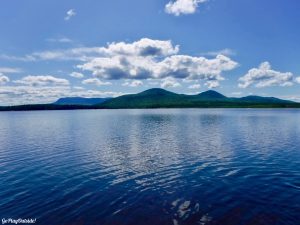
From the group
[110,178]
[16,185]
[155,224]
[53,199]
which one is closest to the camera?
[155,224]

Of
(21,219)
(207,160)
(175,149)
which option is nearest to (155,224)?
(21,219)

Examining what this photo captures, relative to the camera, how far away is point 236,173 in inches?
1136

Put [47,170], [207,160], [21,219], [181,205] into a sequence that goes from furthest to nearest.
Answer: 1. [207,160]
2. [47,170]
3. [181,205]
4. [21,219]

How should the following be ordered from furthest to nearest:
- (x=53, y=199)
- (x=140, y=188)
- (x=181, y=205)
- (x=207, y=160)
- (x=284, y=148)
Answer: (x=284, y=148) → (x=207, y=160) → (x=140, y=188) → (x=53, y=199) → (x=181, y=205)

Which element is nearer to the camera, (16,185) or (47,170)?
(16,185)

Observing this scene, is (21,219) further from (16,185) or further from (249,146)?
(249,146)

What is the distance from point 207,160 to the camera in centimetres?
3538

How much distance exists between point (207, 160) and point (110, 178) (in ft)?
51.0

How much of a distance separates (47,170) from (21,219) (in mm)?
14061

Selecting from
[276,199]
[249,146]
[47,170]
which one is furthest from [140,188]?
[249,146]

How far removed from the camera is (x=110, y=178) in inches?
1107

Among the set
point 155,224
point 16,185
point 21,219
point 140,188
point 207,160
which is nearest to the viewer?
point 155,224

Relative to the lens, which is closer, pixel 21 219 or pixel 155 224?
pixel 155 224

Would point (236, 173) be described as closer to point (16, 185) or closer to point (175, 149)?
point (175, 149)
